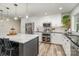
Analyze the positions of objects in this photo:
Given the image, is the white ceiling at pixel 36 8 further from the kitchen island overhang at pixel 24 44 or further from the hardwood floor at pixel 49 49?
the hardwood floor at pixel 49 49

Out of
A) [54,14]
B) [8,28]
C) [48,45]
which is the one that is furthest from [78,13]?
[8,28]

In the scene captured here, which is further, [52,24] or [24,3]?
[52,24]

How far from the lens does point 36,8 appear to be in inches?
60.4

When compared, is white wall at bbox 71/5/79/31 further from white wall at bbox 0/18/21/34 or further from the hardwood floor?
white wall at bbox 0/18/21/34

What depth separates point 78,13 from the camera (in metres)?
1.53

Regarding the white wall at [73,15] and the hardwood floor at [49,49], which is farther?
the hardwood floor at [49,49]

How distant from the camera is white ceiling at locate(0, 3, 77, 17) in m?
1.46

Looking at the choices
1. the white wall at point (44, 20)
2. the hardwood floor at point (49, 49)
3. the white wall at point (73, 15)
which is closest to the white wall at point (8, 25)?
the white wall at point (44, 20)

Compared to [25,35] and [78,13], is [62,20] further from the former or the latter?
[25,35]

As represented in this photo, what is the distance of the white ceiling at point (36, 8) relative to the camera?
1.46m

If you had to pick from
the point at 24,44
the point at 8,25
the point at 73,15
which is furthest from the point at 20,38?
the point at 73,15

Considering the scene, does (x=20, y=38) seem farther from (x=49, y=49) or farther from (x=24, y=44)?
(x=49, y=49)

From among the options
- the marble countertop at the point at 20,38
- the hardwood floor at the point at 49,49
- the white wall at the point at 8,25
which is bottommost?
the hardwood floor at the point at 49,49

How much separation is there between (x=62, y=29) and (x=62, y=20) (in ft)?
0.53
